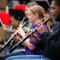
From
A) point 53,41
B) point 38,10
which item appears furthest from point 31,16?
point 53,41

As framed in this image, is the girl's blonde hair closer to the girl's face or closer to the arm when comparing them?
the girl's face

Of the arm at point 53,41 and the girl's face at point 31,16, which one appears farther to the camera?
the girl's face at point 31,16

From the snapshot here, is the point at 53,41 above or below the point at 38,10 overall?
below

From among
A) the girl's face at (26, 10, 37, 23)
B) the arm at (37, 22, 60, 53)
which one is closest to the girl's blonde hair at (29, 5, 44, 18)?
the girl's face at (26, 10, 37, 23)

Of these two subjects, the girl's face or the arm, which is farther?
the girl's face

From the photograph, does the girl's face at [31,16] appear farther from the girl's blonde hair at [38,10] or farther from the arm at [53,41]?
the arm at [53,41]

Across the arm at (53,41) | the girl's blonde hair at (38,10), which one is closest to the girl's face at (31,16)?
→ the girl's blonde hair at (38,10)

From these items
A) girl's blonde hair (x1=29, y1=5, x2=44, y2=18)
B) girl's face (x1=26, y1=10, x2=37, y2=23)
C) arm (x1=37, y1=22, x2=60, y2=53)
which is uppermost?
girl's blonde hair (x1=29, y1=5, x2=44, y2=18)

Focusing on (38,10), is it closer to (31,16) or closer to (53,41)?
(31,16)

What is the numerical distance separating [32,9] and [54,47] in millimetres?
1098

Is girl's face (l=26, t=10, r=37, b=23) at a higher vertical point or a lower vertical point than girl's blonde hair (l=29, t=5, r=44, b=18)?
lower

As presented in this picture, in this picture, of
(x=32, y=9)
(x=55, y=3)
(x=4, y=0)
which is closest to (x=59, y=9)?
(x=55, y=3)

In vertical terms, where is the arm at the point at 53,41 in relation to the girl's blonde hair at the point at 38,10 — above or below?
below

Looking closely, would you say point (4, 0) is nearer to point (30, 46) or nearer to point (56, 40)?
point (30, 46)
